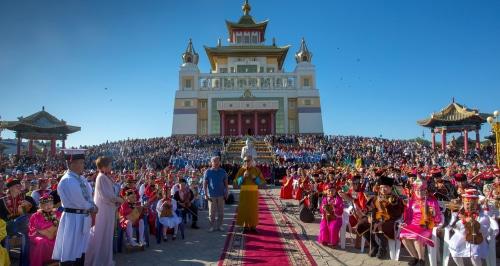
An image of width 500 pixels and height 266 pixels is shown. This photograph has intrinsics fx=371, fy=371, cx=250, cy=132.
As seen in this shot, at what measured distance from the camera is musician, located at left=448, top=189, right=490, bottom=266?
17.5 feet

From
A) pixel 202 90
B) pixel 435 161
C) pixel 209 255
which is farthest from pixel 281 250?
pixel 202 90

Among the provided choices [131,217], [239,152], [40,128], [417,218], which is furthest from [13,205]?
[40,128]

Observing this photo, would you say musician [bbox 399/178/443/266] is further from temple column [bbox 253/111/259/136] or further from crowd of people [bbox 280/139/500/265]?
temple column [bbox 253/111/259/136]

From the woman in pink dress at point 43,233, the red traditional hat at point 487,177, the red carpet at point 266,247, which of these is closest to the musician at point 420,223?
the red carpet at point 266,247

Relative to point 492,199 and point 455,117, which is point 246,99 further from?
point 492,199

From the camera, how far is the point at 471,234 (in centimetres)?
535

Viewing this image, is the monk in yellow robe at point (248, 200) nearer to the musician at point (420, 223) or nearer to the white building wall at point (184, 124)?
the musician at point (420, 223)

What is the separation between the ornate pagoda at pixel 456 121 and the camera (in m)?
34.4

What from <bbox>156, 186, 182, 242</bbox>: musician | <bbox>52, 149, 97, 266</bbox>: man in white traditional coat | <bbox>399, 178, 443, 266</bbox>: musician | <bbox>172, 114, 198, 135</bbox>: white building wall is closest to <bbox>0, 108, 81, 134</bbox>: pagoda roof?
<bbox>172, 114, 198, 135</bbox>: white building wall

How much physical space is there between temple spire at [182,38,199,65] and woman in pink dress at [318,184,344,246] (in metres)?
44.0

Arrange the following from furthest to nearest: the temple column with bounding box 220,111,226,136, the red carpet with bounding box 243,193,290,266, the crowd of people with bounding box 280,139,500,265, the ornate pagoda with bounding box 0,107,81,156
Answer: the temple column with bounding box 220,111,226,136, the ornate pagoda with bounding box 0,107,81,156, the red carpet with bounding box 243,193,290,266, the crowd of people with bounding box 280,139,500,265

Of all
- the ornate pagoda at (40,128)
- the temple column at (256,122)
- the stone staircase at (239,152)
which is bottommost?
the stone staircase at (239,152)

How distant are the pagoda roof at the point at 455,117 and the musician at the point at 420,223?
33216 millimetres

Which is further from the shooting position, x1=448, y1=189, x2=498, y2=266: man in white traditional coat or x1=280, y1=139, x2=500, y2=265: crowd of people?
x1=280, y1=139, x2=500, y2=265: crowd of people
